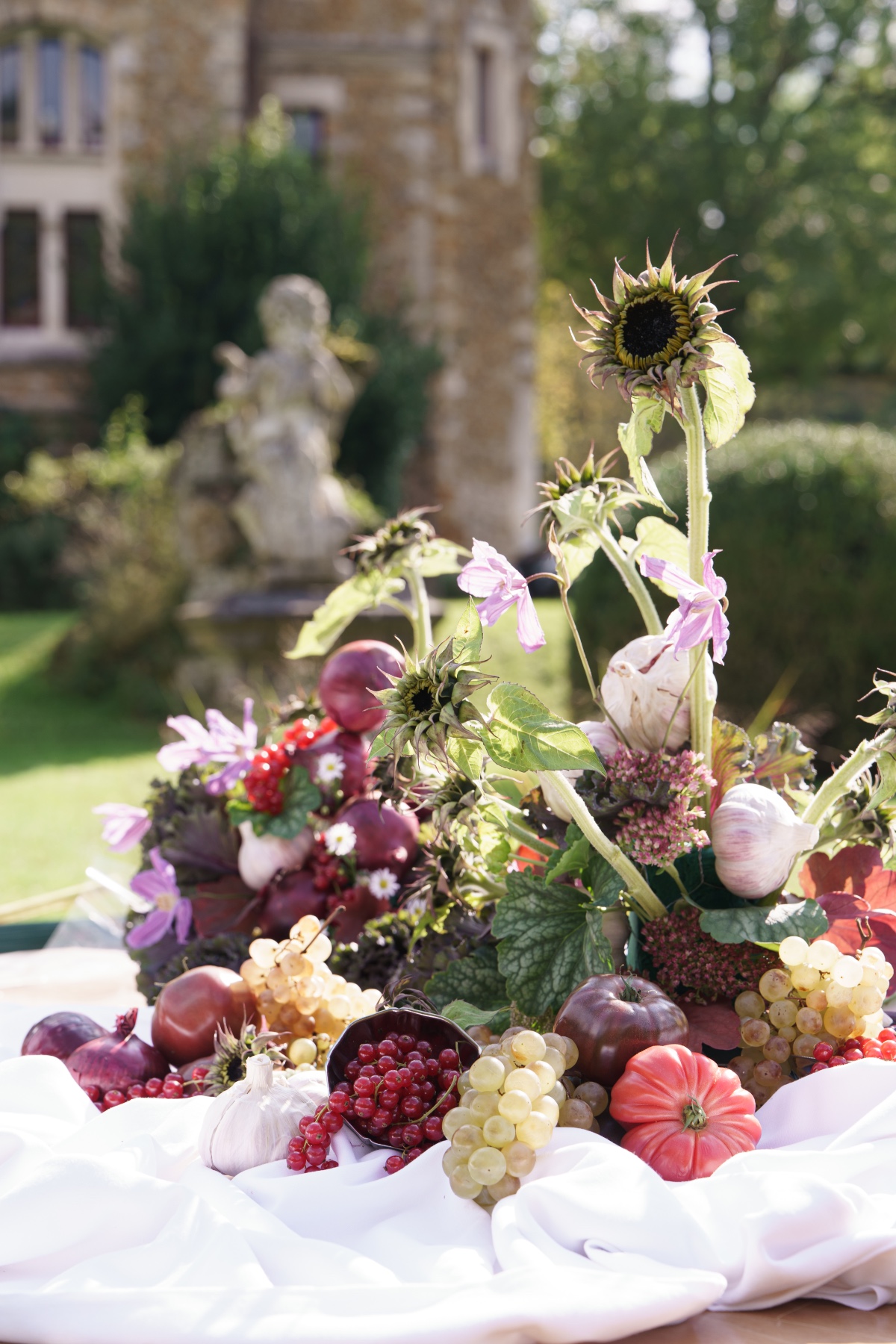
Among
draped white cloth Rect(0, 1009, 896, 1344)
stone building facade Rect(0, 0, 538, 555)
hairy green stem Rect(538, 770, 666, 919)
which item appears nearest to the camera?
draped white cloth Rect(0, 1009, 896, 1344)

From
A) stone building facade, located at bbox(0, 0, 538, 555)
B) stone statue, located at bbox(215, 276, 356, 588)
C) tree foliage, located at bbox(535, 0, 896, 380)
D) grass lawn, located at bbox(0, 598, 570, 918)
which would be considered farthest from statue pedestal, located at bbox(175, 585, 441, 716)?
tree foliage, located at bbox(535, 0, 896, 380)

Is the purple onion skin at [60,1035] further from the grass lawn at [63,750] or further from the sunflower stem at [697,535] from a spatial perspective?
the grass lawn at [63,750]

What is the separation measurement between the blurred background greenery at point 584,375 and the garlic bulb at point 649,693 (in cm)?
163

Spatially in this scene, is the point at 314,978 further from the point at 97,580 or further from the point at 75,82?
the point at 75,82

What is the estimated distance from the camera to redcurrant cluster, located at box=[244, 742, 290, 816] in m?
1.63

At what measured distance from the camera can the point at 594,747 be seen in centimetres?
127

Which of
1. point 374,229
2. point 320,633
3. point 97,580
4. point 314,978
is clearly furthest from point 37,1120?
point 374,229

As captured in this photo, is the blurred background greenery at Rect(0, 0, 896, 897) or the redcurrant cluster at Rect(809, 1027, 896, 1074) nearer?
the redcurrant cluster at Rect(809, 1027, 896, 1074)

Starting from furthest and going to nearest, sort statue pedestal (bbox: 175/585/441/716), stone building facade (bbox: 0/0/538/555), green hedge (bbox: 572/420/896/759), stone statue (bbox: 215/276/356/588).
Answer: stone building facade (bbox: 0/0/538/555), stone statue (bbox: 215/276/356/588), statue pedestal (bbox: 175/585/441/716), green hedge (bbox: 572/420/896/759)

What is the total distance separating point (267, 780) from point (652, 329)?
775 millimetres

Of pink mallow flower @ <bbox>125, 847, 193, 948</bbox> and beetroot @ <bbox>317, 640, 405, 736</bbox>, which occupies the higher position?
beetroot @ <bbox>317, 640, 405, 736</bbox>

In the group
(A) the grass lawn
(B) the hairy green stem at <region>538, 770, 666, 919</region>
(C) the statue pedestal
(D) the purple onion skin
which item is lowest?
(A) the grass lawn

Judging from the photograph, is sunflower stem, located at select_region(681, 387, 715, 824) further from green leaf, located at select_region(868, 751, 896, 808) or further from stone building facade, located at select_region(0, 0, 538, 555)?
stone building facade, located at select_region(0, 0, 538, 555)

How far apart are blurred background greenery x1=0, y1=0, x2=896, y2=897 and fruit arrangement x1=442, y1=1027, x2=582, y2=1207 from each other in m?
1.96
